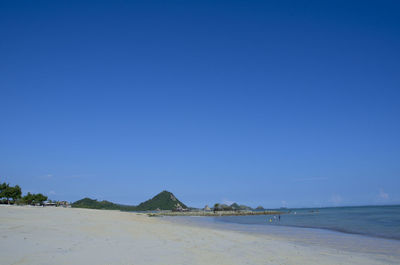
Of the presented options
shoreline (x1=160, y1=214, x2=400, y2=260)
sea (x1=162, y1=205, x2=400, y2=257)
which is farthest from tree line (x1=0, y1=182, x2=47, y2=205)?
shoreline (x1=160, y1=214, x2=400, y2=260)

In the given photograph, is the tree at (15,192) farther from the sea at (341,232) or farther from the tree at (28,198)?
the sea at (341,232)

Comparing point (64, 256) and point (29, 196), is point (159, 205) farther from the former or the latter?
point (64, 256)

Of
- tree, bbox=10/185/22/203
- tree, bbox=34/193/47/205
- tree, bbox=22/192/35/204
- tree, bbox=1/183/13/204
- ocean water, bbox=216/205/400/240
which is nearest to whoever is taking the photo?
ocean water, bbox=216/205/400/240

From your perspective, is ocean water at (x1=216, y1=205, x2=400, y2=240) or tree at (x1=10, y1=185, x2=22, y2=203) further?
tree at (x1=10, y1=185, x2=22, y2=203)

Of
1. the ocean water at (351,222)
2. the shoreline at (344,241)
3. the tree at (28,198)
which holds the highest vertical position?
the tree at (28,198)

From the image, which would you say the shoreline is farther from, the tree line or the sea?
the tree line

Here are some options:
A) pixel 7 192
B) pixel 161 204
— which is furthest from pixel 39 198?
pixel 161 204

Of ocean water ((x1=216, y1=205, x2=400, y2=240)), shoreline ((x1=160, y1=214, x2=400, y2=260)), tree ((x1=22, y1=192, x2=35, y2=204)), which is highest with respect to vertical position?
tree ((x1=22, y1=192, x2=35, y2=204))

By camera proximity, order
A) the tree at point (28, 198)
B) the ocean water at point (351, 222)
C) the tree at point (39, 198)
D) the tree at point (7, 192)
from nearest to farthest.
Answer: the ocean water at point (351, 222)
the tree at point (7, 192)
the tree at point (28, 198)
the tree at point (39, 198)

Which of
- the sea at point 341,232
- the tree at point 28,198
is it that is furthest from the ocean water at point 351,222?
the tree at point 28,198

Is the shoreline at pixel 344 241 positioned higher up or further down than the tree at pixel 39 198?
further down

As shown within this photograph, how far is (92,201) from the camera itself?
14988 centimetres

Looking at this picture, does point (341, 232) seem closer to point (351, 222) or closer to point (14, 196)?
point (351, 222)

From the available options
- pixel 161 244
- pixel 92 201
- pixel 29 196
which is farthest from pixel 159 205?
pixel 161 244
